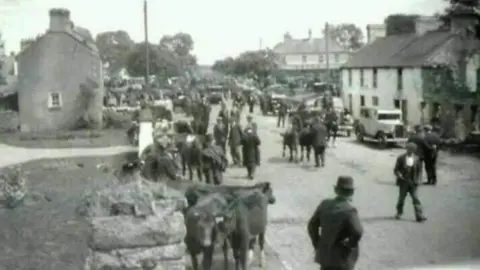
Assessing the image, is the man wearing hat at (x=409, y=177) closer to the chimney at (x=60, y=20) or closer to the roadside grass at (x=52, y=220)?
the roadside grass at (x=52, y=220)

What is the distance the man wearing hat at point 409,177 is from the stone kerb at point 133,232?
4035 mm

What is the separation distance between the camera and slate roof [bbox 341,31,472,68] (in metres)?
7.27

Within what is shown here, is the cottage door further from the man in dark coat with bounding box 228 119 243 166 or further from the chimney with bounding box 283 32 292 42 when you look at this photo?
the man in dark coat with bounding box 228 119 243 166

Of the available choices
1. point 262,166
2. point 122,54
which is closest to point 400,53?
point 262,166

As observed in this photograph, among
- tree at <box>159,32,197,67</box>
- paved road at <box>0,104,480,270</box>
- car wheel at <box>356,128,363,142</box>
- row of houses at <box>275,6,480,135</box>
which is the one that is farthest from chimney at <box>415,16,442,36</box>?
car wheel at <box>356,128,363,142</box>

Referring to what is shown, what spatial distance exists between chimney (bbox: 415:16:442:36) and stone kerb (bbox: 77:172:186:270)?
3.68 m

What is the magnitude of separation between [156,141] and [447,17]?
11.0 ft

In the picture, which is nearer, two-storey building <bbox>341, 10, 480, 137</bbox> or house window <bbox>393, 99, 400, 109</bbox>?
two-storey building <bbox>341, 10, 480, 137</bbox>

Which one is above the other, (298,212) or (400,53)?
(400,53)

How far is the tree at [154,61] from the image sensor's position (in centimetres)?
602

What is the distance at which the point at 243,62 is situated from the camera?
7.33 metres

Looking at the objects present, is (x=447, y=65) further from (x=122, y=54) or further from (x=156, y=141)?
(x=122, y=54)

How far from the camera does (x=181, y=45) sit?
6145 millimetres

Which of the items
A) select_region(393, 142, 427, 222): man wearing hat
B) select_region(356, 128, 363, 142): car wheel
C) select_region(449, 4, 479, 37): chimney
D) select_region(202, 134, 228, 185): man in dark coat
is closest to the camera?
select_region(449, 4, 479, 37): chimney
